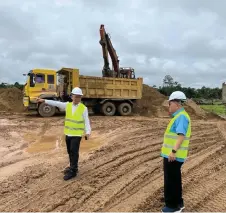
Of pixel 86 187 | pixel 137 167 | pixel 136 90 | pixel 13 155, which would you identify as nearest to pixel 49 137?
pixel 13 155

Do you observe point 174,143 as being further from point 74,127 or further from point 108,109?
point 108,109

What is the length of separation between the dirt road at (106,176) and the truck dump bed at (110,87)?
26.4 ft

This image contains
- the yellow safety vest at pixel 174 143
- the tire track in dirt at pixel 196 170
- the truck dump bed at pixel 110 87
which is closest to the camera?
the yellow safety vest at pixel 174 143

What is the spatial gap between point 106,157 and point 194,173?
2.34 m

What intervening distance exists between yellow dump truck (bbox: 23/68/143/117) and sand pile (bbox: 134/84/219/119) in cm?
154

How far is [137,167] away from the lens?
7004mm

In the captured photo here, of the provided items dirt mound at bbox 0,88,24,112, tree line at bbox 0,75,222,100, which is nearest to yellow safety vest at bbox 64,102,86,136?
dirt mound at bbox 0,88,24,112

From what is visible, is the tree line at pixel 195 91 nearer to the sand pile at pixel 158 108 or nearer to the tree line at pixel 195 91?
the tree line at pixel 195 91

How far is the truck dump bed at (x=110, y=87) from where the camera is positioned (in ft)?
62.3

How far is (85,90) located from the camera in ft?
62.3

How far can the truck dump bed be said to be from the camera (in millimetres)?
19000

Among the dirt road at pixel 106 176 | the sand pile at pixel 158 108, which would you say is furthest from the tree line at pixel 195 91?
the dirt road at pixel 106 176

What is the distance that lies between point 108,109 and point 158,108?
163 inches

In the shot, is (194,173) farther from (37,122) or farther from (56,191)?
(37,122)
